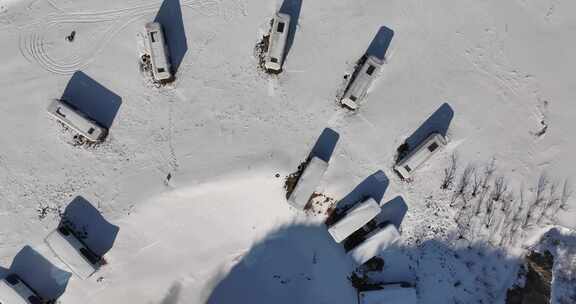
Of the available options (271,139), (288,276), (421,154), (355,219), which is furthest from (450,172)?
(288,276)

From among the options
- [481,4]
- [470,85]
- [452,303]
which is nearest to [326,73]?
[470,85]

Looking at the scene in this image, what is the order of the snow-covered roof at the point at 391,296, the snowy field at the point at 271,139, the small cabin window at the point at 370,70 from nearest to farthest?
the small cabin window at the point at 370,70, the snow-covered roof at the point at 391,296, the snowy field at the point at 271,139

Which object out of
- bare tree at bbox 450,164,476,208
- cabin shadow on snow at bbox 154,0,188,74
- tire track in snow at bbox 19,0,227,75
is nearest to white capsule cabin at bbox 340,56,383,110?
bare tree at bbox 450,164,476,208

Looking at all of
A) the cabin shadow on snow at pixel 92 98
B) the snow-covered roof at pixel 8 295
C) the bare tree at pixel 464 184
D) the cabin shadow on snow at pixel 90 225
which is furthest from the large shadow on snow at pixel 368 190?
the snow-covered roof at pixel 8 295

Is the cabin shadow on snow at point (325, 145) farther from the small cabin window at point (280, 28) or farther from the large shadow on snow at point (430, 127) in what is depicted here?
the small cabin window at point (280, 28)

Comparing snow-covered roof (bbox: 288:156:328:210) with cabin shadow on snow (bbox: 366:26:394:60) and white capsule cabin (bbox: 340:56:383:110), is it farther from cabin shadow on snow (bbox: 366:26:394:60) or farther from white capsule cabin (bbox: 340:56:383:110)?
cabin shadow on snow (bbox: 366:26:394:60)

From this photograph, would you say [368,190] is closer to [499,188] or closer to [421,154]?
[421,154]
